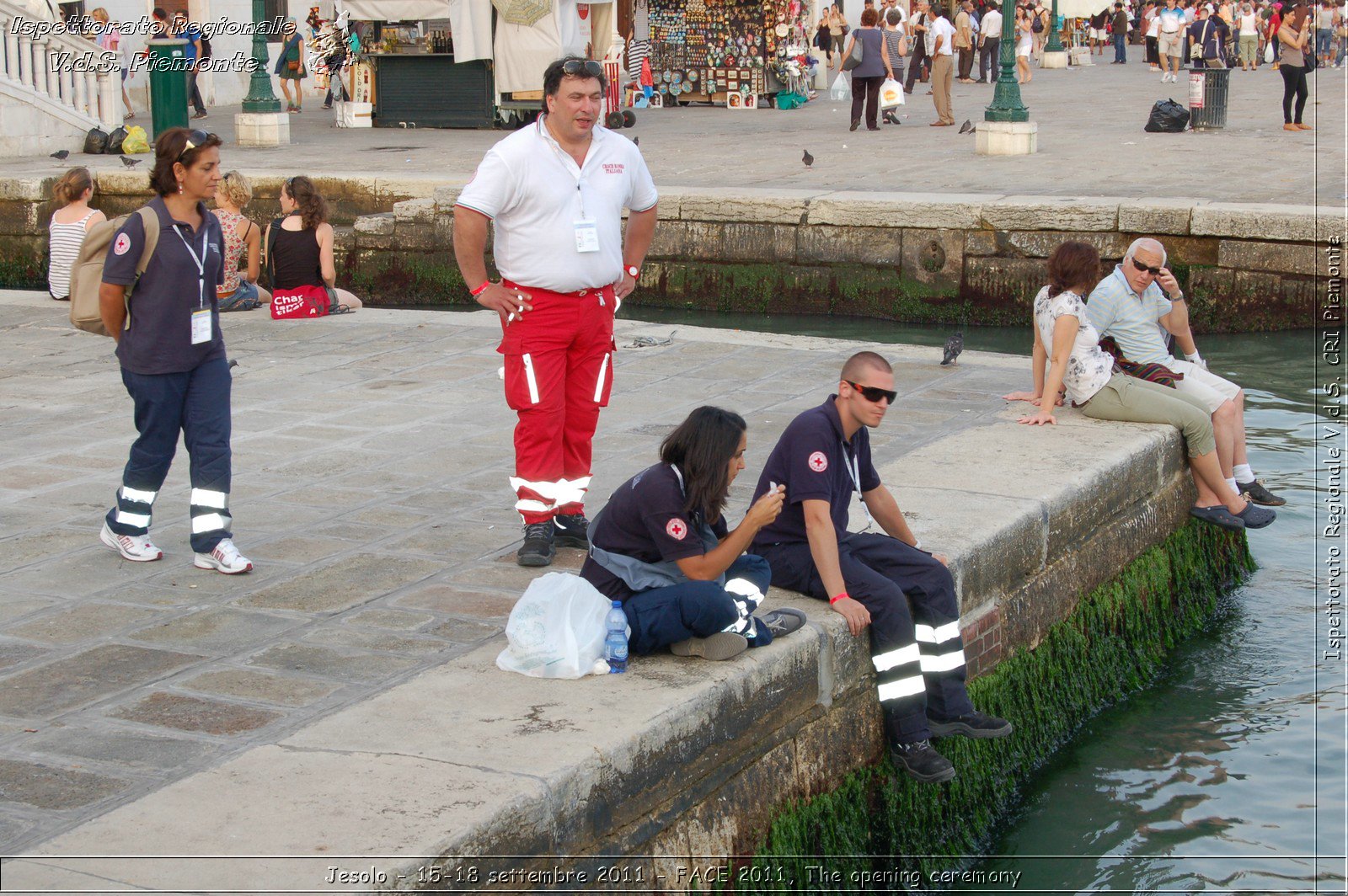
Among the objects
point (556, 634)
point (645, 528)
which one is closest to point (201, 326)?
point (645, 528)

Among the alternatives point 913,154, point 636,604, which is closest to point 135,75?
point 913,154

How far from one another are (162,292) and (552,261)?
1262mm

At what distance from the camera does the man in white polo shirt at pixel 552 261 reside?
16.9 ft

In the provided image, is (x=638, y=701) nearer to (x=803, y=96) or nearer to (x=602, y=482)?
(x=602, y=482)

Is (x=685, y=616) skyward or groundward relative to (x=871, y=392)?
groundward

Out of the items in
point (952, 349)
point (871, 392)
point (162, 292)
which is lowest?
point (952, 349)

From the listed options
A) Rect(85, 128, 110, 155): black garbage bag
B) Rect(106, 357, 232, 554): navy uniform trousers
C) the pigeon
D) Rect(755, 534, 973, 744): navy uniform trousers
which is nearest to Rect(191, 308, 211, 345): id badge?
Rect(106, 357, 232, 554): navy uniform trousers

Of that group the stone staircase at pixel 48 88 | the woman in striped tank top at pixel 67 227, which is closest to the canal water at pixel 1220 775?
the woman in striped tank top at pixel 67 227

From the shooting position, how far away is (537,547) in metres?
5.28

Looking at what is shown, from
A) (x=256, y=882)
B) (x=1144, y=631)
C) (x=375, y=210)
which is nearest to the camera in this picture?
(x=256, y=882)

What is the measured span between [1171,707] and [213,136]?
419cm

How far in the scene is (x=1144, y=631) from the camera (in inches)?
263

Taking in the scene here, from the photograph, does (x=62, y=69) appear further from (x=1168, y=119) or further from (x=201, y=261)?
(x=201, y=261)

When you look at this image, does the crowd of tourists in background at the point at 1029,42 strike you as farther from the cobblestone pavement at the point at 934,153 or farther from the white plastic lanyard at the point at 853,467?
the white plastic lanyard at the point at 853,467
